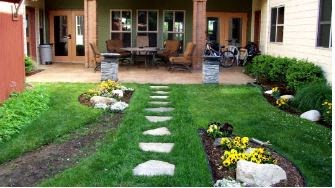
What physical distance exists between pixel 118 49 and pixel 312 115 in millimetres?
9102

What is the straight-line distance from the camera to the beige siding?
30.4 feet

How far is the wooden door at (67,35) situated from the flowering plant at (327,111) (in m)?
11.6

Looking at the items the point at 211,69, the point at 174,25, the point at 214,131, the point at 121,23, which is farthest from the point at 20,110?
the point at 174,25

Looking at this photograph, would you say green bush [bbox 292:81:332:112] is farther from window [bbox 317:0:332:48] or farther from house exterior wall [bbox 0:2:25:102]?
house exterior wall [bbox 0:2:25:102]

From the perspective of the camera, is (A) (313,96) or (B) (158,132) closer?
(B) (158,132)

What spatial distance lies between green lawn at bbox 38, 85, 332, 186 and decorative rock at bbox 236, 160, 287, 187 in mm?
311

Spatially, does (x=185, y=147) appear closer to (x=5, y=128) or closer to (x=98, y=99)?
(x=5, y=128)

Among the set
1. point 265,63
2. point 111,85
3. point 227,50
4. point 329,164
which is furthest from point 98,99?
point 227,50

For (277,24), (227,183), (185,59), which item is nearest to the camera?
(227,183)

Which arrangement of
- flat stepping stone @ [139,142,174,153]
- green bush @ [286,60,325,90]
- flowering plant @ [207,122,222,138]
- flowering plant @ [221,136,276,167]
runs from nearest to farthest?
flowering plant @ [221,136,276,167]
flat stepping stone @ [139,142,174,153]
flowering plant @ [207,122,222,138]
green bush @ [286,60,325,90]

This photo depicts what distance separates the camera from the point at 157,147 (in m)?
5.43

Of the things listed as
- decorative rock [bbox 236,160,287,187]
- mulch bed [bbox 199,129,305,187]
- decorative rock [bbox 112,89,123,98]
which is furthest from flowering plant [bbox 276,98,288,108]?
decorative rock [bbox 236,160,287,187]

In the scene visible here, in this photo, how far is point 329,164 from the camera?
4.85m

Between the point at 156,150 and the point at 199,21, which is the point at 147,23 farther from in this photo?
the point at 156,150
